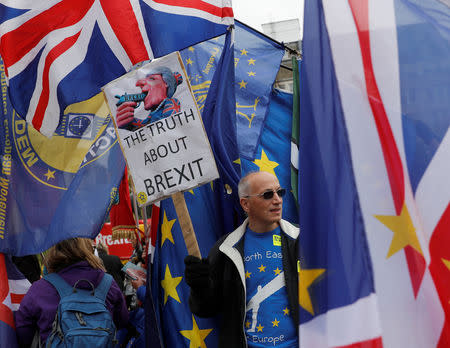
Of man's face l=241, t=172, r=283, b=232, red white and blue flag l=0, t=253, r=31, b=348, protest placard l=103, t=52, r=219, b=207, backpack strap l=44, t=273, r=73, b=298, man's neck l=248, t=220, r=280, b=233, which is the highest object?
protest placard l=103, t=52, r=219, b=207

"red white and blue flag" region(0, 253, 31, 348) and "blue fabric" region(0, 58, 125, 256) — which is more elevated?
"blue fabric" region(0, 58, 125, 256)

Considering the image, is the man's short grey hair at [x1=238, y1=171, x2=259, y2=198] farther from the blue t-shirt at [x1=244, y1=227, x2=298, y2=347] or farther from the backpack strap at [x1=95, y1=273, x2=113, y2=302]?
the backpack strap at [x1=95, y1=273, x2=113, y2=302]

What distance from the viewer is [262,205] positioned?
3.91 m

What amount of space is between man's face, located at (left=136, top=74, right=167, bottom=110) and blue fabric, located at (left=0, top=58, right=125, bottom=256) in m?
0.89

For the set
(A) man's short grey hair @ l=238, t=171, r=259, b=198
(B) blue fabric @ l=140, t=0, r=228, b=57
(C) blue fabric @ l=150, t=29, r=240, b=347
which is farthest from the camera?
(C) blue fabric @ l=150, t=29, r=240, b=347

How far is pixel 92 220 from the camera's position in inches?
176

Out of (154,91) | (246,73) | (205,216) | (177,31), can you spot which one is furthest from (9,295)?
(246,73)

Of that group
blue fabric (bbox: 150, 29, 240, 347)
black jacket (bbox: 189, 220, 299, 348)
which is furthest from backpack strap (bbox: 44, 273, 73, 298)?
black jacket (bbox: 189, 220, 299, 348)

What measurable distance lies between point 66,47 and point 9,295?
6.38 ft

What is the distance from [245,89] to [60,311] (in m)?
2.71

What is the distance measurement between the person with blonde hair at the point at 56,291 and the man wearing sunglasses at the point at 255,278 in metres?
0.84

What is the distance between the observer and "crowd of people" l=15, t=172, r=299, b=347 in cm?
362

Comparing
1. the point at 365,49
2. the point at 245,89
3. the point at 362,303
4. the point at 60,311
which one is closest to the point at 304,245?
the point at 362,303

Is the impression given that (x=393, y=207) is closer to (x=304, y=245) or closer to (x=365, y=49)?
(x=304, y=245)
